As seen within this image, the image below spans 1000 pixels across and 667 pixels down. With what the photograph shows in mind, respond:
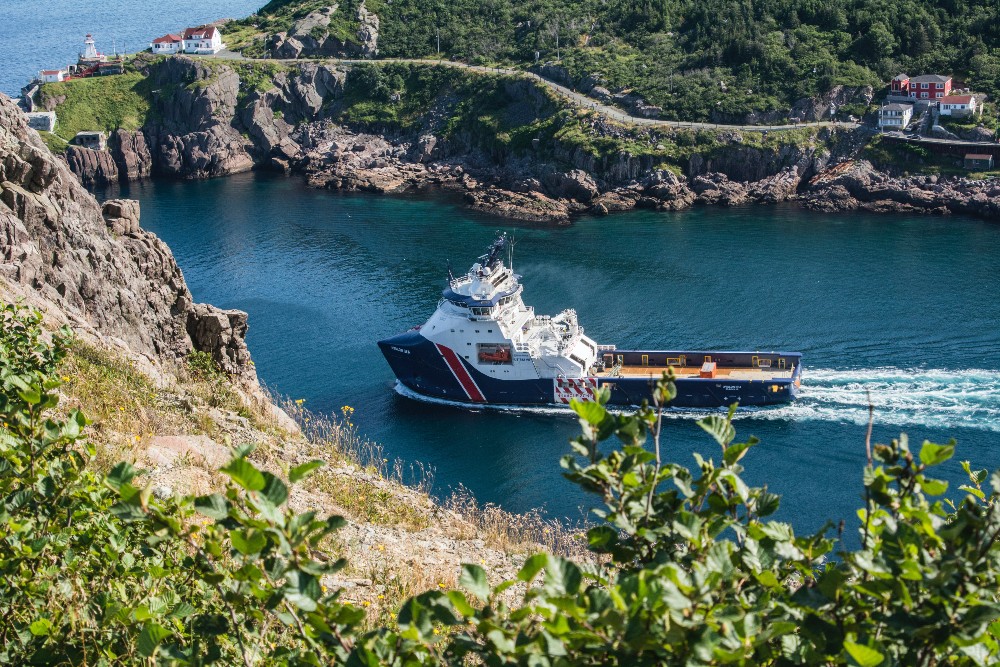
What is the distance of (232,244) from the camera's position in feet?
219

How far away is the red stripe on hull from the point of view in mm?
41375

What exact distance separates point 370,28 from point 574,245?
53.7 metres

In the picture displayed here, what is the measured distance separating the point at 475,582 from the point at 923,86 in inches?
3300

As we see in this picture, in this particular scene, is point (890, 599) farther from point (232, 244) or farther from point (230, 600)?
point (232, 244)

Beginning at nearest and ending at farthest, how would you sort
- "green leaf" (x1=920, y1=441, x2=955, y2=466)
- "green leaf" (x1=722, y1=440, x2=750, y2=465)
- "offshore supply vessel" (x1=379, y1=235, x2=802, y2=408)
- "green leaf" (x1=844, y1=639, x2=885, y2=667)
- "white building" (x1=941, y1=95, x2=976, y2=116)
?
"green leaf" (x1=844, y1=639, x2=885, y2=667) < "green leaf" (x1=920, y1=441, x2=955, y2=466) < "green leaf" (x1=722, y1=440, x2=750, y2=465) < "offshore supply vessel" (x1=379, y1=235, x2=802, y2=408) < "white building" (x1=941, y1=95, x2=976, y2=116)

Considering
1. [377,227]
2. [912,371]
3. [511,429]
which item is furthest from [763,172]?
[511,429]

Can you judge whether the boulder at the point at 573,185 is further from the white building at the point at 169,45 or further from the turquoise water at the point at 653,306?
the white building at the point at 169,45

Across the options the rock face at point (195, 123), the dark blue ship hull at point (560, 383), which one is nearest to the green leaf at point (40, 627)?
the dark blue ship hull at point (560, 383)

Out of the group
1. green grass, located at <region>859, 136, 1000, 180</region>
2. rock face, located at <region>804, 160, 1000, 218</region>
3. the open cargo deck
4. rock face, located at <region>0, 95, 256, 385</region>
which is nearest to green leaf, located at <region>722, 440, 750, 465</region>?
rock face, located at <region>0, 95, 256, 385</region>

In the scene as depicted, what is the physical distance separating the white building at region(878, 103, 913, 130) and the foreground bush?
3041 inches

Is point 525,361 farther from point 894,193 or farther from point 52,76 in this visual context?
point 52,76

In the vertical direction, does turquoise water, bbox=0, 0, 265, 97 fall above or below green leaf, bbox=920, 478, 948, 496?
above

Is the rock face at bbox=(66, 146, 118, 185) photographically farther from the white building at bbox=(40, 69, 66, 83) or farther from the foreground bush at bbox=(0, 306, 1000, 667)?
the foreground bush at bbox=(0, 306, 1000, 667)

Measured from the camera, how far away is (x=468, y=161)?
8694cm
